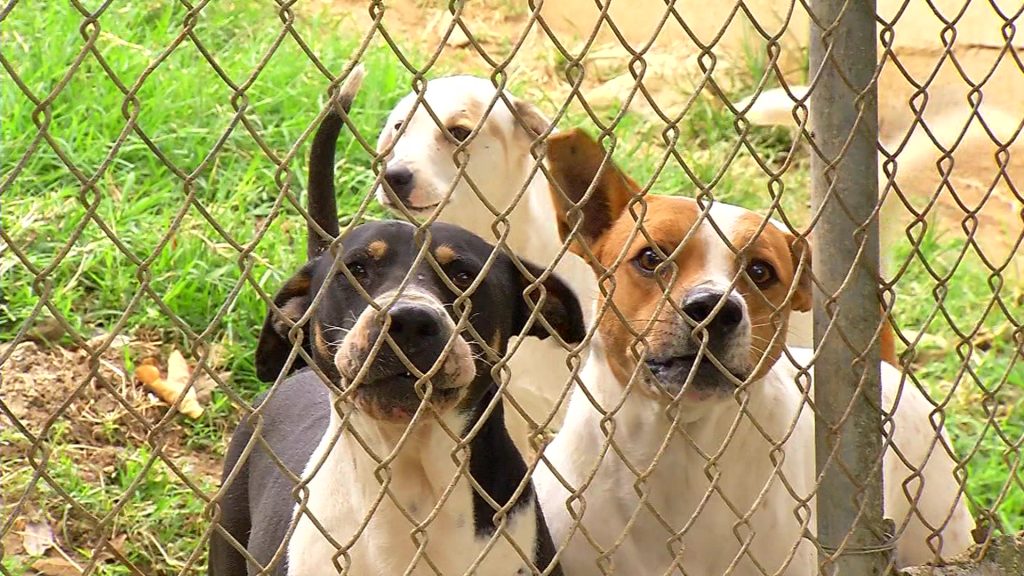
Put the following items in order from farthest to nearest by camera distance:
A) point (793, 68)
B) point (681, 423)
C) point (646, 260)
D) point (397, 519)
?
point (793, 68)
point (646, 260)
point (681, 423)
point (397, 519)

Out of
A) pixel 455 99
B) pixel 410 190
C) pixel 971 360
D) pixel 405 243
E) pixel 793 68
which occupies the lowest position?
pixel 405 243

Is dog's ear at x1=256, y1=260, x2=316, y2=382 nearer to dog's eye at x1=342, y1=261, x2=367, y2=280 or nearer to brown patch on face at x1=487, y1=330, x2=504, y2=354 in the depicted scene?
dog's eye at x1=342, y1=261, x2=367, y2=280

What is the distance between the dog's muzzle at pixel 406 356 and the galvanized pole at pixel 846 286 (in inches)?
29.9

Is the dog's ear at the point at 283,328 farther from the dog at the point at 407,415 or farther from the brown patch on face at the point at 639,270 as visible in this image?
the brown patch on face at the point at 639,270

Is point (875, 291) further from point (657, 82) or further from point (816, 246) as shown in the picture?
point (657, 82)

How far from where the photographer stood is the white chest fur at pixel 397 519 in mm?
2574

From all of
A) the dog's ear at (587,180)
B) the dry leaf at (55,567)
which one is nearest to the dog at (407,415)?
the dog's ear at (587,180)

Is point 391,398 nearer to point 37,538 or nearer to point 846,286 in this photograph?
point 846,286

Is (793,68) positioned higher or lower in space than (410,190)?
higher

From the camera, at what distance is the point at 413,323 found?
93.0 inches

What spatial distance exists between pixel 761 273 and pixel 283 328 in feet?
3.78

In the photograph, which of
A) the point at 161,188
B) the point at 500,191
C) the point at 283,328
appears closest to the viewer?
the point at 283,328

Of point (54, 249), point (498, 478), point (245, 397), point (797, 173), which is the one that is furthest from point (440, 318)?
point (797, 173)

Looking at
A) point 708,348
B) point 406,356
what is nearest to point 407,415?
point 406,356
